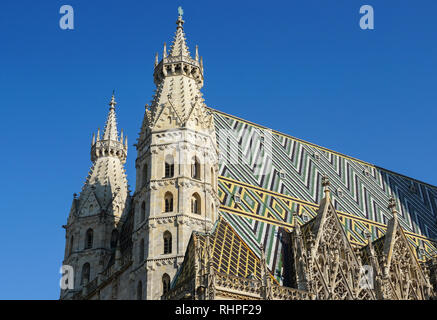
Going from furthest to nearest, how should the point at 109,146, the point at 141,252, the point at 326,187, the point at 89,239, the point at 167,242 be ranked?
the point at 109,146 → the point at 89,239 → the point at 326,187 → the point at 141,252 → the point at 167,242

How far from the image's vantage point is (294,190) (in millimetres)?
39719

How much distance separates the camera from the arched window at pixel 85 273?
120 ft

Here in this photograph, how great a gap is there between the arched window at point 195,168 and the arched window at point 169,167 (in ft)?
3.17

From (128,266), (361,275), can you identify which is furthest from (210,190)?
(361,275)

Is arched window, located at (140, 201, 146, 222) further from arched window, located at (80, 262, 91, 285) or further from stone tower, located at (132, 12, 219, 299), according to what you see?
arched window, located at (80, 262, 91, 285)

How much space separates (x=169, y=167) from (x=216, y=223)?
352 cm

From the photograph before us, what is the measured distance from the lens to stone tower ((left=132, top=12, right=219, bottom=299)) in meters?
29.8

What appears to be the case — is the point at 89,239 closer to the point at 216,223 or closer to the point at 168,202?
the point at 168,202

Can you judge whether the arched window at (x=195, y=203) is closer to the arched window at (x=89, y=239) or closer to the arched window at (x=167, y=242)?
the arched window at (x=167, y=242)

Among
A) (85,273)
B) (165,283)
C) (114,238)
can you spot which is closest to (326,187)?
(165,283)

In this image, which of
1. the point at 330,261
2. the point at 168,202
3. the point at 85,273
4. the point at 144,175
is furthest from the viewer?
the point at 85,273

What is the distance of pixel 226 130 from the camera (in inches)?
1603

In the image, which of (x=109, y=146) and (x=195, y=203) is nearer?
(x=195, y=203)

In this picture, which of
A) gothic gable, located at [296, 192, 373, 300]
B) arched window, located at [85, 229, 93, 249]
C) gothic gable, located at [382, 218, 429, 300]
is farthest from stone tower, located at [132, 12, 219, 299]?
gothic gable, located at [382, 218, 429, 300]
